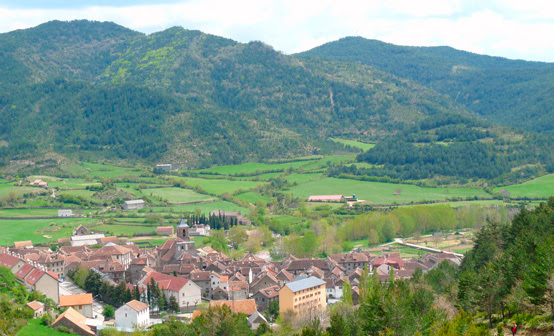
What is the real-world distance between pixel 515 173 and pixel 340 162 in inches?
1722

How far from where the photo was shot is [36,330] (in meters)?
57.1

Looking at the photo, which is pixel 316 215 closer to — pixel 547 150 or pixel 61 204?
pixel 61 204

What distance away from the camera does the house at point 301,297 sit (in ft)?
208

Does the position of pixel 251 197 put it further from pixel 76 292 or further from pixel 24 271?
pixel 24 271

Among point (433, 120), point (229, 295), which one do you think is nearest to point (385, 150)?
point (433, 120)

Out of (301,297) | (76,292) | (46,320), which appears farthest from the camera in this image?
(76,292)

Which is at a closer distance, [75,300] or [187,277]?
[75,300]

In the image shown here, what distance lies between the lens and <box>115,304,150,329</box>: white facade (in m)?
61.9

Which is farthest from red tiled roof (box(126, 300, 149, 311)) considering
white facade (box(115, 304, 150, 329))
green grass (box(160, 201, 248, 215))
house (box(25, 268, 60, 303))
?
green grass (box(160, 201, 248, 215))

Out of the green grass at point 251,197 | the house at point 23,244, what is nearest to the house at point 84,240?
the house at point 23,244

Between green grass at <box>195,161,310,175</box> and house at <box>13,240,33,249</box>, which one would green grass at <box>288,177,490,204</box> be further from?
house at <box>13,240,33,249</box>

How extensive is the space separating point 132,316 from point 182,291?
27.2 ft

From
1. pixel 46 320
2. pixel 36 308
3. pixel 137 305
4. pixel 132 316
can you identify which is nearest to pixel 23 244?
pixel 36 308

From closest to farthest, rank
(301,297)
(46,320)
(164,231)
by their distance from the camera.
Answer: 1. (46,320)
2. (301,297)
3. (164,231)
